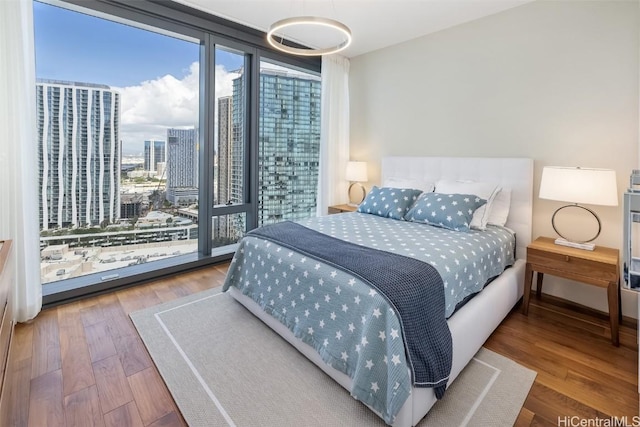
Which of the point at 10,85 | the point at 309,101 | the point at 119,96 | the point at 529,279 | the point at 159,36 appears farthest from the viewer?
the point at 309,101

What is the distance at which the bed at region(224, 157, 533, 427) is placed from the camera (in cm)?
147

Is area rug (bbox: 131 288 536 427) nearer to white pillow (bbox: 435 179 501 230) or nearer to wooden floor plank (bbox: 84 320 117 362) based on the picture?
wooden floor plank (bbox: 84 320 117 362)

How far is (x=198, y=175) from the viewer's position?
3557 mm

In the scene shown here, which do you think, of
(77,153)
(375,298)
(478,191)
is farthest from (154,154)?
(478,191)

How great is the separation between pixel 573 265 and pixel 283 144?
11.1ft

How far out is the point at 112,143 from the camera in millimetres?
2994

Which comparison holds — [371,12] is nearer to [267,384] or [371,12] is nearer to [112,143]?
[112,143]

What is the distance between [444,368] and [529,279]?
4.89 feet

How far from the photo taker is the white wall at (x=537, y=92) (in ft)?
8.18

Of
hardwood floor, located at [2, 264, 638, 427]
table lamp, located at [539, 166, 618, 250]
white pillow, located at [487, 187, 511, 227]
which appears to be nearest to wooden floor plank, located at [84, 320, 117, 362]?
hardwood floor, located at [2, 264, 638, 427]

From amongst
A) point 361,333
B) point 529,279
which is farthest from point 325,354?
point 529,279

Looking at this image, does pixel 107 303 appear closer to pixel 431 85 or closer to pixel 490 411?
pixel 490 411

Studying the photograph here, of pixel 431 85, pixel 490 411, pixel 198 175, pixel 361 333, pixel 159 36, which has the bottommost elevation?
pixel 490 411

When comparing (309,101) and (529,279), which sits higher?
(309,101)
